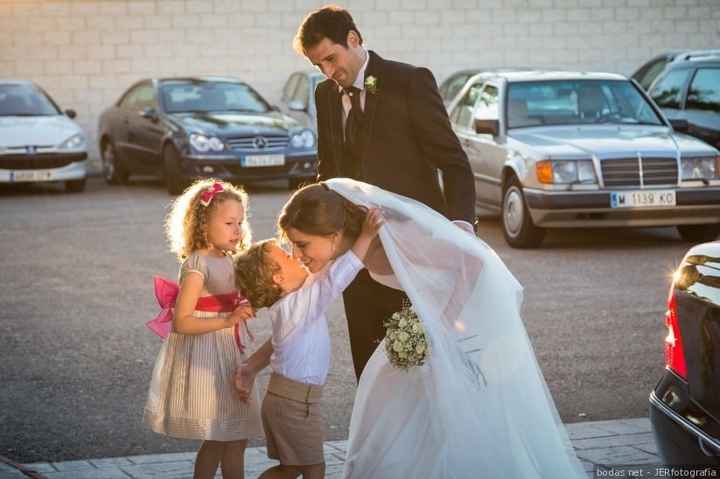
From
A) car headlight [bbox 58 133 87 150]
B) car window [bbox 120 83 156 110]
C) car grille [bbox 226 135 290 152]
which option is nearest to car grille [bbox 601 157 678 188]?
car grille [bbox 226 135 290 152]

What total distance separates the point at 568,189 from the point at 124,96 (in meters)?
10.2

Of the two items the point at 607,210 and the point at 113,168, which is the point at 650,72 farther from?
the point at 113,168

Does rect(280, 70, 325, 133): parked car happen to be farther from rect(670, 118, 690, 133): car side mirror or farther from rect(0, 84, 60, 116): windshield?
rect(670, 118, 690, 133): car side mirror

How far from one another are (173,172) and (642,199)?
7690 millimetres

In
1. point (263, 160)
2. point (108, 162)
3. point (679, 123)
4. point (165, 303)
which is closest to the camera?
point (165, 303)

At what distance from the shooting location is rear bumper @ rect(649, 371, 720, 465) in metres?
3.88

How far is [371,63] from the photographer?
5.00 metres

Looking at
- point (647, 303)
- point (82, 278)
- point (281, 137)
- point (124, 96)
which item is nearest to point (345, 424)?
point (647, 303)

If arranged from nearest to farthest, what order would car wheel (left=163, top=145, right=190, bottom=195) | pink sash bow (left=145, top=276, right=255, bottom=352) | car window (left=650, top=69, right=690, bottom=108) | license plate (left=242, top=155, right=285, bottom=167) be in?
pink sash bow (left=145, top=276, right=255, bottom=352) → car window (left=650, top=69, right=690, bottom=108) → license plate (left=242, top=155, right=285, bottom=167) → car wheel (left=163, top=145, right=190, bottom=195)

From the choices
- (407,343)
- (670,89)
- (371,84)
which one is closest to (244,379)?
(407,343)

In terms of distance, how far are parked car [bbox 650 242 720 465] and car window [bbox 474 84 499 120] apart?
29.8 ft

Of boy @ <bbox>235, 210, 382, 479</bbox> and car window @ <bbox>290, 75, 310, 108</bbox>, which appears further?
car window @ <bbox>290, 75, 310, 108</bbox>

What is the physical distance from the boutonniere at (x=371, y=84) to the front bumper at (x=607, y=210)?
7.20m

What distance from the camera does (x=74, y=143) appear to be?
18.7m
